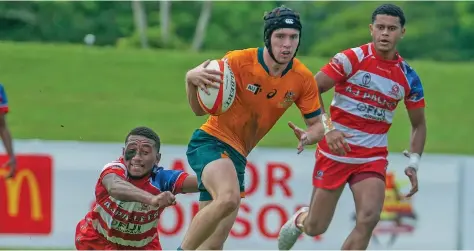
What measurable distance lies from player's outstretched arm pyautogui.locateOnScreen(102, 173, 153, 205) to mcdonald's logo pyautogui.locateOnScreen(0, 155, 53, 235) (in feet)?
18.0

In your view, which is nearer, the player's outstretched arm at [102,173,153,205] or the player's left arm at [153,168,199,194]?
the player's outstretched arm at [102,173,153,205]

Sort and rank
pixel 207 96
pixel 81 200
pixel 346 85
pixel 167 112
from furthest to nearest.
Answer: pixel 167 112, pixel 81 200, pixel 346 85, pixel 207 96

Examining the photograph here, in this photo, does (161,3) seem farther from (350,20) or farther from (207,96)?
(207,96)

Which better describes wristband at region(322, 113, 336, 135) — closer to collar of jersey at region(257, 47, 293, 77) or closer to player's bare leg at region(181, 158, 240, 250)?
collar of jersey at region(257, 47, 293, 77)

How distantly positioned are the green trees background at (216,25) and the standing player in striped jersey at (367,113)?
14.8 m

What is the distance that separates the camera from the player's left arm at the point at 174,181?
26.6 feet

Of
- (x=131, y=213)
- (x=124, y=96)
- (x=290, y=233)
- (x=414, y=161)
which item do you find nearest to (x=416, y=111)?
(x=414, y=161)

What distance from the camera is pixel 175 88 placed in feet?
80.8

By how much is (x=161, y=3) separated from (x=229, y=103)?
18016 mm

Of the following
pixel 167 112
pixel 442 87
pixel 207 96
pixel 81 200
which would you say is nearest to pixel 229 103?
pixel 207 96

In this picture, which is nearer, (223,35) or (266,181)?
(266,181)

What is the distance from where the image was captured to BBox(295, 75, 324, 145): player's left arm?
8.29 metres

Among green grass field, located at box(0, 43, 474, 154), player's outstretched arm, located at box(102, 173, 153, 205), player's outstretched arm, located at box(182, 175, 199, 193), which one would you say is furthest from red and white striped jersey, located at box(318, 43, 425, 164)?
green grass field, located at box(0, 43, 474, 154)

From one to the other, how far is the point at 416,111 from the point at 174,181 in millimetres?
2297
